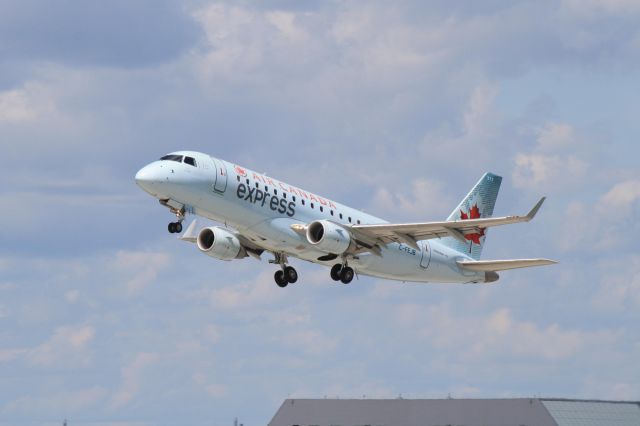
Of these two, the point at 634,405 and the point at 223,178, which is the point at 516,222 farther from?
the point at 634,405

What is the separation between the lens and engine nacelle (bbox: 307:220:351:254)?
7381 cm

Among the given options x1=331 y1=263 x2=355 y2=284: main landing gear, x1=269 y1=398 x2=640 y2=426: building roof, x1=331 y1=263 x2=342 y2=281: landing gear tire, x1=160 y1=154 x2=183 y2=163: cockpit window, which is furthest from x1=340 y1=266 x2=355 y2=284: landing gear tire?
x1=269 y1=398 x2=640 y2=426: building roof

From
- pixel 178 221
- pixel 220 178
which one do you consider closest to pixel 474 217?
pixel 220 178

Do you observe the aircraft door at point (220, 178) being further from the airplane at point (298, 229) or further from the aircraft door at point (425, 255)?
the aircraft door at point (425, 255)

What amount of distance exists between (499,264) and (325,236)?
1336 cm

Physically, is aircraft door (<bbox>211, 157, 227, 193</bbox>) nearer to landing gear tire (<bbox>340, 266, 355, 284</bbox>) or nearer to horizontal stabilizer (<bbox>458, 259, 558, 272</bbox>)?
landing gear tire (<bbox>340, 266, 355, 284</bbox>)

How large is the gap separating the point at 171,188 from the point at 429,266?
2006 centimetres

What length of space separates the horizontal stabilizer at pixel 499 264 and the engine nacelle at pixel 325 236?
1150 cm

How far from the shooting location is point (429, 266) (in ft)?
270

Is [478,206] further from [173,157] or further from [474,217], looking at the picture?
[173,157]

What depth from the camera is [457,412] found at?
349ft

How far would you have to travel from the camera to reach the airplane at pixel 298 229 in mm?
70113

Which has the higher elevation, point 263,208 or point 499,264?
point 499,264

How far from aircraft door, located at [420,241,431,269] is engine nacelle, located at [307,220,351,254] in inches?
342
